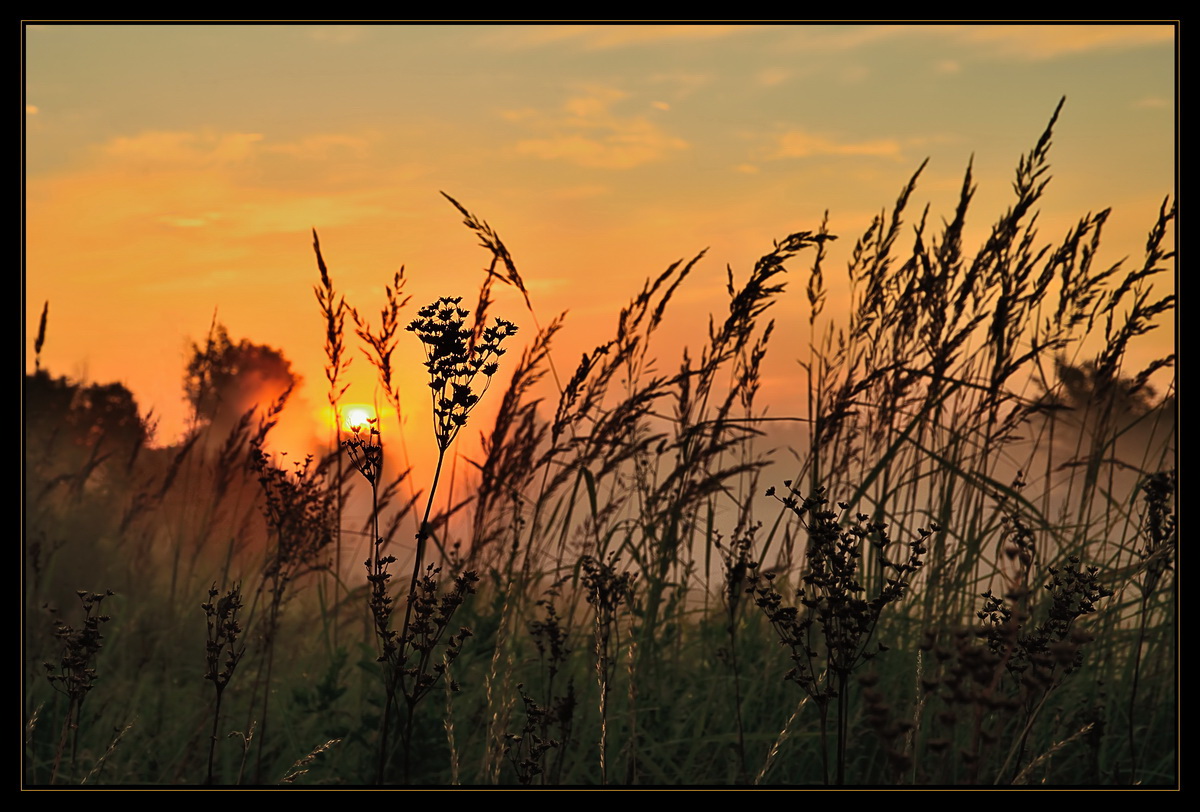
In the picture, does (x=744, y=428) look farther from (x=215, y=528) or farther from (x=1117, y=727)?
(x=215, y=528)

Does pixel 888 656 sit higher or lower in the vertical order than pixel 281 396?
lower

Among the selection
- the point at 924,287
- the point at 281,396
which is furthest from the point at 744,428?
Result: the point at 281,396

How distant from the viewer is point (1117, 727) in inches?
123

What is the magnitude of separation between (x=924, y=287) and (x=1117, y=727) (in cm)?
144

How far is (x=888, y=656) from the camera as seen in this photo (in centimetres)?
326
